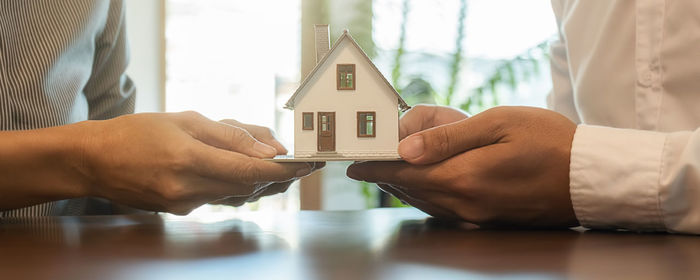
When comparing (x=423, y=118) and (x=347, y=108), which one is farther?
(x=423, y=118)

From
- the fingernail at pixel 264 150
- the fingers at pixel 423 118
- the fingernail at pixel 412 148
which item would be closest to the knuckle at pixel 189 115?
the fingernail at pixel 264 150

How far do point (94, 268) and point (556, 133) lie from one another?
28.5 inches

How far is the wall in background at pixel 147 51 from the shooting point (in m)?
3.23

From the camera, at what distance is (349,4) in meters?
3.34

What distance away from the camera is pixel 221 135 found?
947 mm

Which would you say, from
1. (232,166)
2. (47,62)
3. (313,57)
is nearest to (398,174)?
(232,166)

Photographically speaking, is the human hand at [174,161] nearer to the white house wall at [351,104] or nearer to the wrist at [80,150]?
the wrist at [80,150]

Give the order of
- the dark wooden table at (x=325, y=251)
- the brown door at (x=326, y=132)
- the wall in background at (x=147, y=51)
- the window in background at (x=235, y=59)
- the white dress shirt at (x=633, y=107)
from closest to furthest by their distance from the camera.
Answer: the dark wooden table at (x=325, y=251) → the white dress shirt at (x=633, y=107) → the brown door at (x=326, y=132) → the wall in background at (x=147, y=51) → the window in background at (x=235, y=59)

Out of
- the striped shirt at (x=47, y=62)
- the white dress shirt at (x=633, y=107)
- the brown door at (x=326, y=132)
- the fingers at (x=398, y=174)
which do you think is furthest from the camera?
the striped shirt at (x=47, y=62)

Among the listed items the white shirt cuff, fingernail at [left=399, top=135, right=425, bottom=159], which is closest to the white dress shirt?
the white shirt cuff

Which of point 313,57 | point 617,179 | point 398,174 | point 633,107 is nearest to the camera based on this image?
point 617,179

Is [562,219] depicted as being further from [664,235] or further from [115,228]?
[115,228]

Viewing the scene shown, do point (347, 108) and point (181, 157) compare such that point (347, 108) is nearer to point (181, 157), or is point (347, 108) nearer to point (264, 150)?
point (264, 150)

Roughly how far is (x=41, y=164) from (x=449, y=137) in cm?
73
